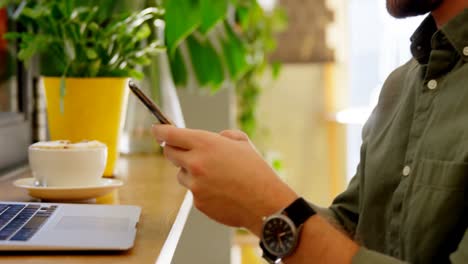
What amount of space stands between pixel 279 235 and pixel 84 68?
2.31ft

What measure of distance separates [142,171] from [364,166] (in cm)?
57

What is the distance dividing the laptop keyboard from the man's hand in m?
0.18

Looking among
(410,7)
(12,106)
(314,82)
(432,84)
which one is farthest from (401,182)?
(314,82)

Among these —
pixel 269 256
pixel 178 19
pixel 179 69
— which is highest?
pixel 178 19

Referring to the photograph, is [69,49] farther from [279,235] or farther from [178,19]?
[279,235]

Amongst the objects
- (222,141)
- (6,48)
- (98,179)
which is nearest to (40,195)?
(98,179)

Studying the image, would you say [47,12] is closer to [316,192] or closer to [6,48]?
[6,48]

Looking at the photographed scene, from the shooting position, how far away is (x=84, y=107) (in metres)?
1.41

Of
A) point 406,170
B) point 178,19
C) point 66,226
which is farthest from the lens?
point 178,19

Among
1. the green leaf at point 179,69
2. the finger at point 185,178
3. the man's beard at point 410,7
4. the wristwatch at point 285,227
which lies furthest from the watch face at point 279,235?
the green leaf at point 179,69

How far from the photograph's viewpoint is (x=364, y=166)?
112 cm

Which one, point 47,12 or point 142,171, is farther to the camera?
point 142,171

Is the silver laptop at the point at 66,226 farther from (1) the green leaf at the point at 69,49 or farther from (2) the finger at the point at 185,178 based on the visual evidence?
(1) the green leaf at the point at 69,49

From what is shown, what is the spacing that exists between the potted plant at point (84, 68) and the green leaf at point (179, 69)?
47 centimetres
